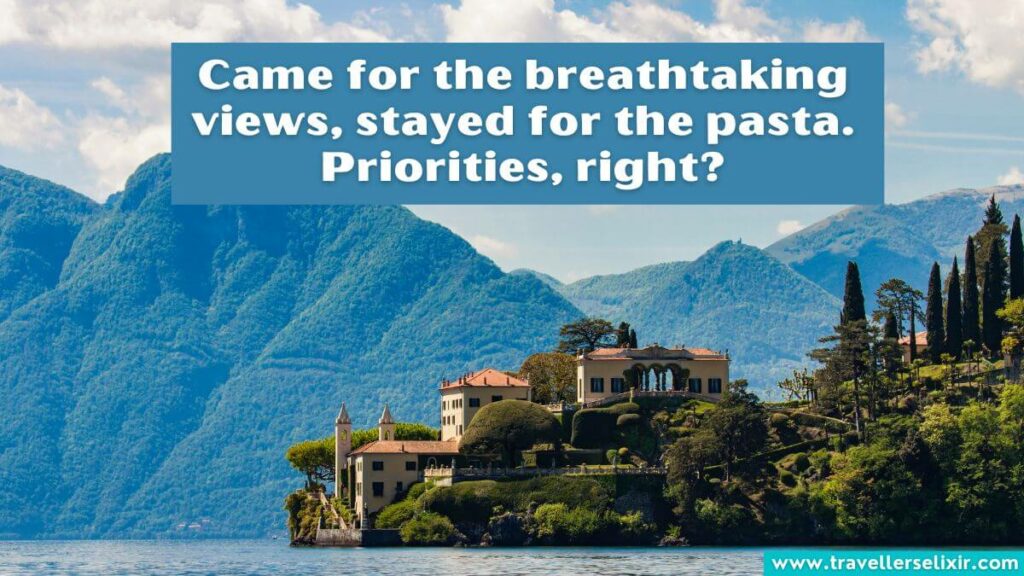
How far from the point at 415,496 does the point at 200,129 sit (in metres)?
52.3

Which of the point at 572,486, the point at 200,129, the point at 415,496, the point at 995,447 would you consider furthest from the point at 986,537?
the point at 200,129

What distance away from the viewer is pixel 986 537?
145 meters

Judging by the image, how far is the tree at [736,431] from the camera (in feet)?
509

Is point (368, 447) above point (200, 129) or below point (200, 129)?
below

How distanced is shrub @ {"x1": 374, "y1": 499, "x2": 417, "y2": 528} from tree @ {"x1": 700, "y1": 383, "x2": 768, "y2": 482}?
963 inches

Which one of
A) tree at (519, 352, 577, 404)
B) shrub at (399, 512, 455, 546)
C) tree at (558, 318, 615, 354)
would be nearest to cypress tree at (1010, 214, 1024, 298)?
tree at (519, 352, 577, 404)

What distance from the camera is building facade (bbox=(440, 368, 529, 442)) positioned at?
175 meters

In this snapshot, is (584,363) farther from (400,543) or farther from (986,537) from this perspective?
(986,537)

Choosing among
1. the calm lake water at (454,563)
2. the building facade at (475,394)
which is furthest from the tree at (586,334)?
the calm lake water at (454,563)

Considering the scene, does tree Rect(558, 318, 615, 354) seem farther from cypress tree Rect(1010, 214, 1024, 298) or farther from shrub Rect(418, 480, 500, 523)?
cypress tree Rect(1010, 214, 1024, 298)

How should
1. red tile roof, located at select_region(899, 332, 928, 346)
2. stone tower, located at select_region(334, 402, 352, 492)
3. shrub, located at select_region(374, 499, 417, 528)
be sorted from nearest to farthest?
shrub, located at select_region(374, 499, 417, 528) → stone tower, located at select_region(334, 402, 352, 492) → red tile roof, located at select_region(899, 332, 928, 346)

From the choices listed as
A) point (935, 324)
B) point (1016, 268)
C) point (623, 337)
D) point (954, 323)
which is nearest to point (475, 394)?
point (623, 337)

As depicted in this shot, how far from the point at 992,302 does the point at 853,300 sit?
41.8 feet

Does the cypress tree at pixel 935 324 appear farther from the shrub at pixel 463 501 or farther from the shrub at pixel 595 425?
the shrub at pixel 463 501
